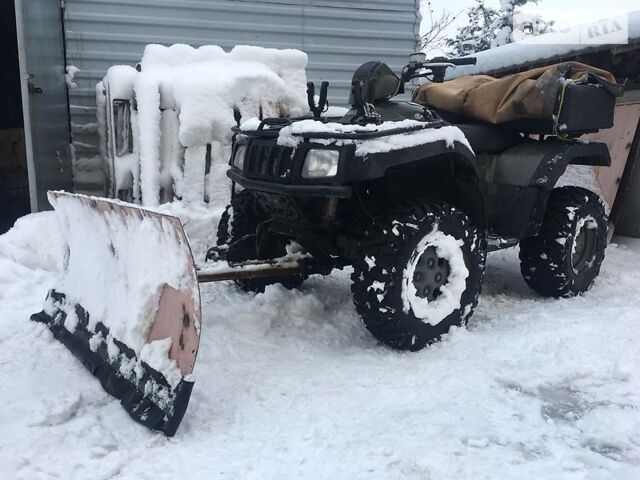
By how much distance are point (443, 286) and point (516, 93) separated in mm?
1706

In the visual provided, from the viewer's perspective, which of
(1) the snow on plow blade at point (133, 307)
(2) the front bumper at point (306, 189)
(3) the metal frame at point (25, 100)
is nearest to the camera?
(1) the snow on plow blade at point (133, 307)

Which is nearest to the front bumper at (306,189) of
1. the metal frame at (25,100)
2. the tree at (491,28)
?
the metal frame at (25,100)

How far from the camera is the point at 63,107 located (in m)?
6.75

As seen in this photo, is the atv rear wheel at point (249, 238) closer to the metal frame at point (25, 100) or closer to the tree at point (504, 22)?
the metal frame at point (25, 100)

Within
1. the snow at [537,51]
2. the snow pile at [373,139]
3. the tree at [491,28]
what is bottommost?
the snow pile at [373,139]

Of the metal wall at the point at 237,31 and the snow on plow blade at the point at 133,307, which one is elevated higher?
the metal wall at the point at 237,31

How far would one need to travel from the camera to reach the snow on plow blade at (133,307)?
2.45m

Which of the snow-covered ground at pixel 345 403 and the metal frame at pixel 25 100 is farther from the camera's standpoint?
the metal frame at pixel 25 100

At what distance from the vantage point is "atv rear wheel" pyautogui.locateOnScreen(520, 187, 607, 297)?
14.0 feet

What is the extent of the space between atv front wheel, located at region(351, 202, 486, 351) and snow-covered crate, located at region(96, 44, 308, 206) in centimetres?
256

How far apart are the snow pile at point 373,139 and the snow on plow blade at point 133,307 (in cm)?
91

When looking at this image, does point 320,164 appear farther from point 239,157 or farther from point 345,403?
point 345,403

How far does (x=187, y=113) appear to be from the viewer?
5199 millimetres

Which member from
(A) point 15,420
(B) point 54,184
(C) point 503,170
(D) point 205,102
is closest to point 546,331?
(C) point 503,170
